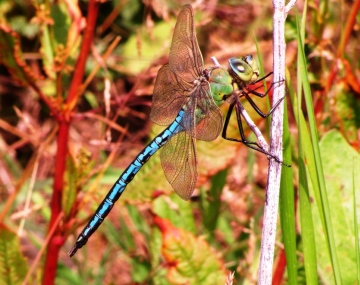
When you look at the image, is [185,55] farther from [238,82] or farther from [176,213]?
[176,213]

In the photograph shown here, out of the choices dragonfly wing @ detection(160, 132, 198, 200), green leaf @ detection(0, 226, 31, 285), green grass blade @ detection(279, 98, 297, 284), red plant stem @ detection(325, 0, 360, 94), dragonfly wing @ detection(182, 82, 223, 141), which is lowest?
green leaf @ detection(0, 226, 31, 285)

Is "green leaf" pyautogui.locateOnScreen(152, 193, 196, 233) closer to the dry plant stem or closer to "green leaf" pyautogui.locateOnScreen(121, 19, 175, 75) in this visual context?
the dry plant stem

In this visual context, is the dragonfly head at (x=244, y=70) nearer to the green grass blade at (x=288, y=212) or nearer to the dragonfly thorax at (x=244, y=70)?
the dragonfly thorax at (x=244, y=70)

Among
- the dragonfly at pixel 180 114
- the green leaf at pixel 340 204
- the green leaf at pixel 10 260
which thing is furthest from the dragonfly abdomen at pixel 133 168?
the green leaf at pixel 340 204

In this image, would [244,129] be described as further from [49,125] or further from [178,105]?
[49,125]

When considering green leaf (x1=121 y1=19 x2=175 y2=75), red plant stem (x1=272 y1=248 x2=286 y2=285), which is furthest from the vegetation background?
green leaf (x1=121 y1=19 x2=175 y2=75)

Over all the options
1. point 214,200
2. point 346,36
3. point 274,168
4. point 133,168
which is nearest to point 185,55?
point 133,168
